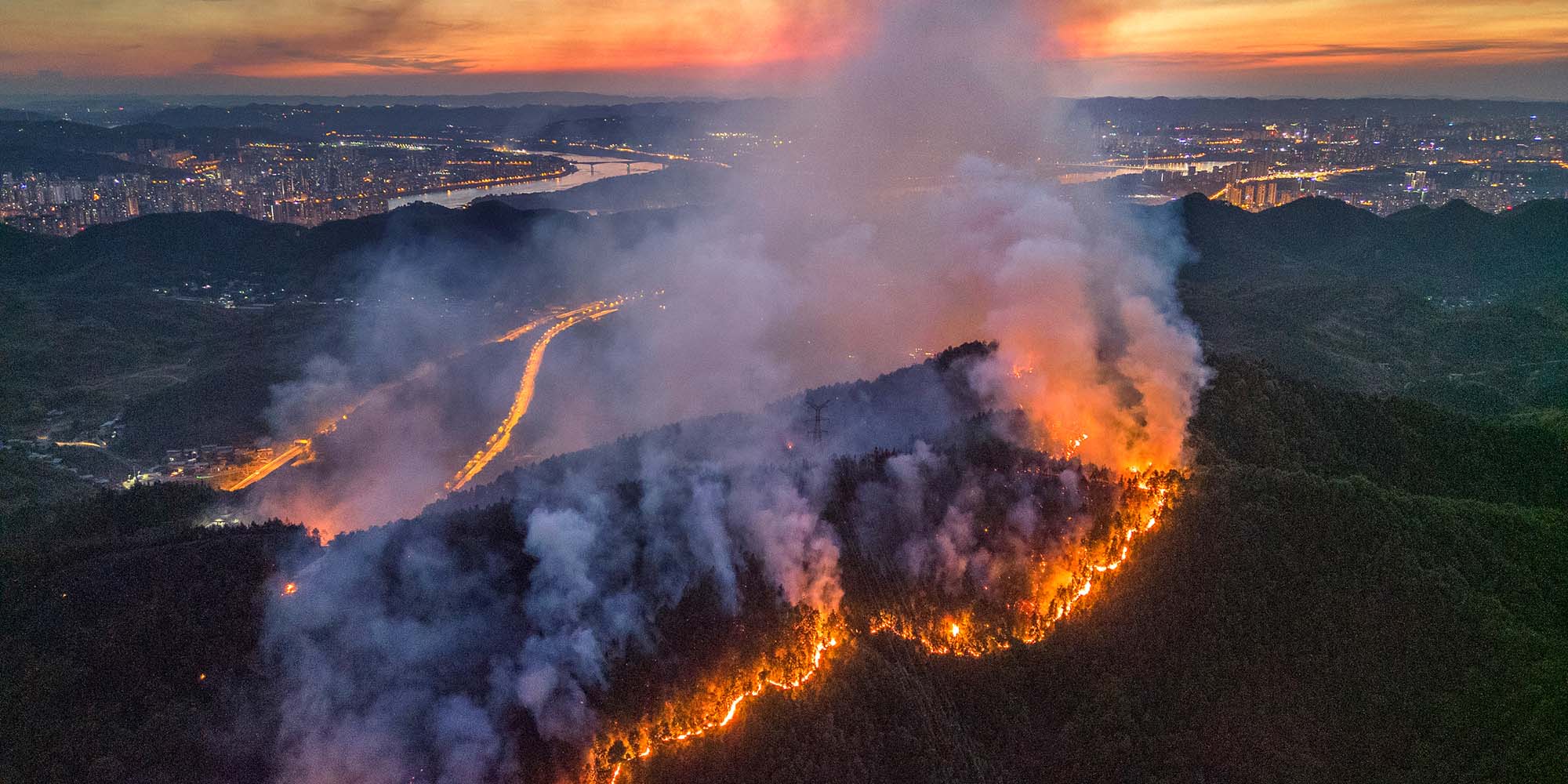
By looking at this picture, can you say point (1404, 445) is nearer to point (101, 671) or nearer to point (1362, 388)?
point (1362, 388)

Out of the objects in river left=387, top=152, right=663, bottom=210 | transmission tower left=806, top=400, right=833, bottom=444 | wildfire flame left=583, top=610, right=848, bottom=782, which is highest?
river left=387, top=152, right=663, bottom=210

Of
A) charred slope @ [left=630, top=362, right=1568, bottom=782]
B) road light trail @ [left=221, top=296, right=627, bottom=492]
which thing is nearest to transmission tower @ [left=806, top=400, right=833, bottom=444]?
charred slope @ [left=630, top=362, right=1568, bottom=782]

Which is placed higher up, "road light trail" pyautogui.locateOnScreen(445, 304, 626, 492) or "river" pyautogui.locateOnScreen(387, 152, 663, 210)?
"river" pyautogui.locateOnScreen(387, 152, 663, 210)

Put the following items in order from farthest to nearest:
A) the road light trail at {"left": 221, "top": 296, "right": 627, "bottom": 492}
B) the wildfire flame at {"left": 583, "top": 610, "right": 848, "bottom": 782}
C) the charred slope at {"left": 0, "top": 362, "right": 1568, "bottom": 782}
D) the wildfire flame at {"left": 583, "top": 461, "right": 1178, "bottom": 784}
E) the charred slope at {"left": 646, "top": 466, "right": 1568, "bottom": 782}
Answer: the road light trail at {"left": 221, "top": 296, "right": 627, "bottom": 492} < the wildfire flame at {"left": 583, "top": 461, "right": 1178, "bottom": 784} < the wildfire flame at {"left": 583, "top": 610, "right": 848, "bottom": 782} < the charred slope at {"left": 646, "top": 466, "right": 1568, "bottom": 782} < the charred slope at {"left": 0, "top": 362, "right": 1568, "bottom": 782}

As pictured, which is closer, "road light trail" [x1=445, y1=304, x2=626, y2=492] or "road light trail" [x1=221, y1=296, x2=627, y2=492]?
"road light trail" [x1=445, y1=304, x2=626, y2=492]

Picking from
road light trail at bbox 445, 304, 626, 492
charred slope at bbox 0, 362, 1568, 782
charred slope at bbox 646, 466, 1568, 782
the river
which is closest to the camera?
charred slope at bbox 0, 362, 1568, 782

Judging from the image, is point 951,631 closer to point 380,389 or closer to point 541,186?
point 380,389

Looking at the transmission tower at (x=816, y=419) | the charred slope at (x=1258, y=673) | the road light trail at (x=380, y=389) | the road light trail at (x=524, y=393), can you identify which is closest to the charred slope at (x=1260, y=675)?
the charred slope at (x=1258, y=673)

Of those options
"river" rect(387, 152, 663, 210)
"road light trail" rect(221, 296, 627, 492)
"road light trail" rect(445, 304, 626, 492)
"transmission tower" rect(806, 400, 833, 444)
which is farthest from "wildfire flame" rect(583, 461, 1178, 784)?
"river" rect(387, 152, 663, 210)

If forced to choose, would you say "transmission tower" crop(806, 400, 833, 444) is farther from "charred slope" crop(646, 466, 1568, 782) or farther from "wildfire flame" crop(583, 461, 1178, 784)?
"charred slope" crop(646, 466, 1568, 782)
